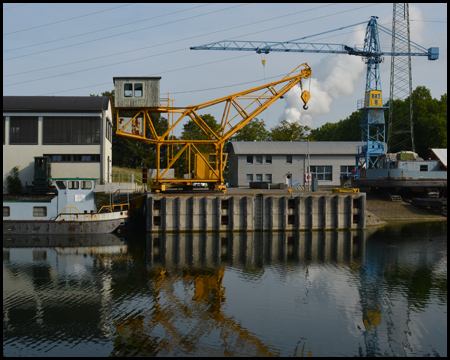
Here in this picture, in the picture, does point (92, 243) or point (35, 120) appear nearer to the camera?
point (92, 243)

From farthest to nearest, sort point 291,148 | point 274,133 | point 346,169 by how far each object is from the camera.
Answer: point 274,133 < point 346,169 < point 291,148

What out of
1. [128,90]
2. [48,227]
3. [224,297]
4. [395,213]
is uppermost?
[128,90]

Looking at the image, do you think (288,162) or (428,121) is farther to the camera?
(428,121)

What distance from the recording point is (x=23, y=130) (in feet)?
151

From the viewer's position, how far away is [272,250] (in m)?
32.2

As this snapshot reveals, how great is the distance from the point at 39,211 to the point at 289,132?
6122 cm

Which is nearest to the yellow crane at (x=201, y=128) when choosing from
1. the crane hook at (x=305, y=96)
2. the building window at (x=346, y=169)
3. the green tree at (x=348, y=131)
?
the crane hook at (x=305, y=96)

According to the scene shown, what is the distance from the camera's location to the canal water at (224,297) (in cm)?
1603

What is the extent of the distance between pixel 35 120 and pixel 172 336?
119ft

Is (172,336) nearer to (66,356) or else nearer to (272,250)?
(66,356)

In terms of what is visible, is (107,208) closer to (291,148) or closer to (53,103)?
(53,103)

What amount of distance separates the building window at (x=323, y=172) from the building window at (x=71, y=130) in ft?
98.9

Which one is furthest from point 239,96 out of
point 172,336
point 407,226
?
point 172,336

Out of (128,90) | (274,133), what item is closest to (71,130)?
(128,90)
